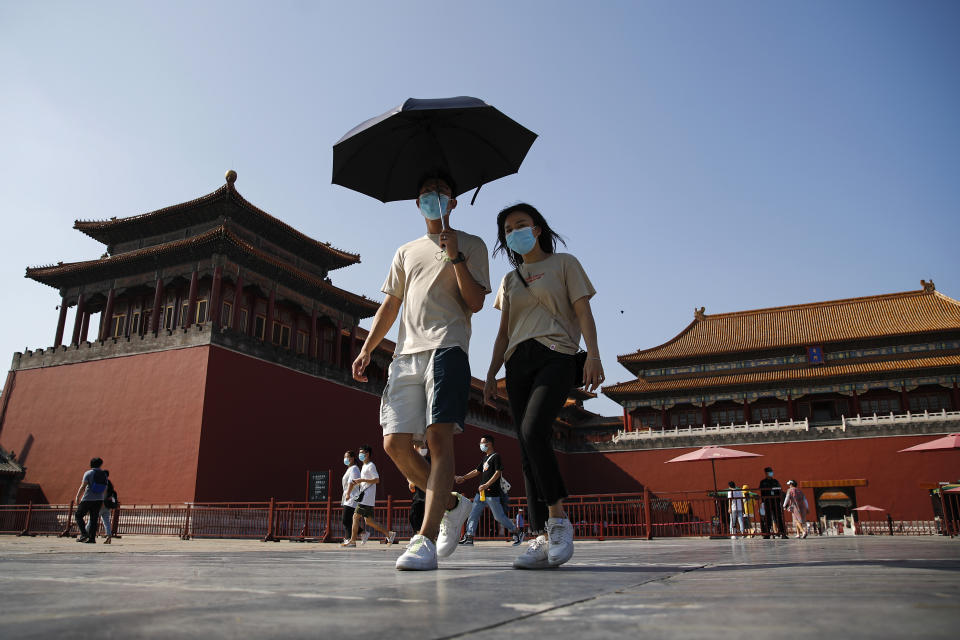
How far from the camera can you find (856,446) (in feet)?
69.7

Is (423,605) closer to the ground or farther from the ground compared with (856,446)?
closer to the ground

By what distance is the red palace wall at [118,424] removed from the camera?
13742 millimetres

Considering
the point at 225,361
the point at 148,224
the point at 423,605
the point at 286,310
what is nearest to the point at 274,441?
the point at 225,361

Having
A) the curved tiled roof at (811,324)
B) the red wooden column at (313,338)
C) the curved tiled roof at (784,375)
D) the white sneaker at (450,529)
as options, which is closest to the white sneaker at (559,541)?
the white sneaker at (450,529)

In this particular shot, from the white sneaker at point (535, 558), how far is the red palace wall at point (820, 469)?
2130 centimetres

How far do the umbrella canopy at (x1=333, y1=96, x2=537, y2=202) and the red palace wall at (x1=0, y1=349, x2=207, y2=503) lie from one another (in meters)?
11.7

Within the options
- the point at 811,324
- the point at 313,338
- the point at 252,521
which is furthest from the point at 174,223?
the point at 811,324

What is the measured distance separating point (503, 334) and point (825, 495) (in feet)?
74.3

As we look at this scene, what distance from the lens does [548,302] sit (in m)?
3.00

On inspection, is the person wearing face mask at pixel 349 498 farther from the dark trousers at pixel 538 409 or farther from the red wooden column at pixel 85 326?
the red wooden column at pixel 85 326

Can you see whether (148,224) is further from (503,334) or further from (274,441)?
(503,334)

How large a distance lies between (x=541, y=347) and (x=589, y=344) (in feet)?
0.76

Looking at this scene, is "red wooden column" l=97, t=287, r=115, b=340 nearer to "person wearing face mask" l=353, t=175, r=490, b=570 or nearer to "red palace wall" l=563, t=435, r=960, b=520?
"person wearing face mask" l=353, t=175, r=490, b=570

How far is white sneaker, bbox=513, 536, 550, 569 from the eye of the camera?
7.79 ft
